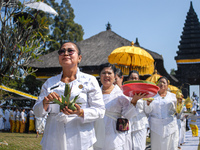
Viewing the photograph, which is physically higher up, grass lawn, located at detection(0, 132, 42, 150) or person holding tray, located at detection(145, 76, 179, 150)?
person holding tray, located at detection(145, 76, 179, 150)

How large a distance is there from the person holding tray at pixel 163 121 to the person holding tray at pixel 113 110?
86.2 inches

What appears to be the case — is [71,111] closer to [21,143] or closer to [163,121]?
[163,121]

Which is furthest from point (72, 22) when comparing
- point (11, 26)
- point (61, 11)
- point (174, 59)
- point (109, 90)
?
point (109, 90)

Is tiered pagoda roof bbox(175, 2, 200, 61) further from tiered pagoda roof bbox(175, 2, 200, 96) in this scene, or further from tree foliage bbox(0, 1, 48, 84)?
tree foliage bbox(0, 1, 48, 84)

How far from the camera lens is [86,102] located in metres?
3.03

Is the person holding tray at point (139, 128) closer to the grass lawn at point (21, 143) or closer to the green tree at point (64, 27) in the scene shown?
the grass lawn at point (21, 143)

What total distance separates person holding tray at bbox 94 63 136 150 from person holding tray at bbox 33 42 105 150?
1245mm

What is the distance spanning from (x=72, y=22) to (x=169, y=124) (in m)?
28.4

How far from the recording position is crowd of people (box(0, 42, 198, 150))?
2.87 meters

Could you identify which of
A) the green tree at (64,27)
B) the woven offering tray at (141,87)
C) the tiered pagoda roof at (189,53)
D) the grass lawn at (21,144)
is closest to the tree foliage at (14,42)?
the grass lawn at (21,144)

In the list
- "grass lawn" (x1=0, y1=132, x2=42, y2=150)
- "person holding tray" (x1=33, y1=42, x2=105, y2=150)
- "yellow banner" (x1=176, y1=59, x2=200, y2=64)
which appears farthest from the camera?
"yellow banner" (x1=176, y1=59, x2=200, y2=64)

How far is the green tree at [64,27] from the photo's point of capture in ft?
Answer: 105

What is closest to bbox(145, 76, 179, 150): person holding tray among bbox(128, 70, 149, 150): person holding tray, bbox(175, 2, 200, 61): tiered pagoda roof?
bbox(128, 70, 149, 150): person holding tray

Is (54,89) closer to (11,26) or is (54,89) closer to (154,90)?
(154,90)
